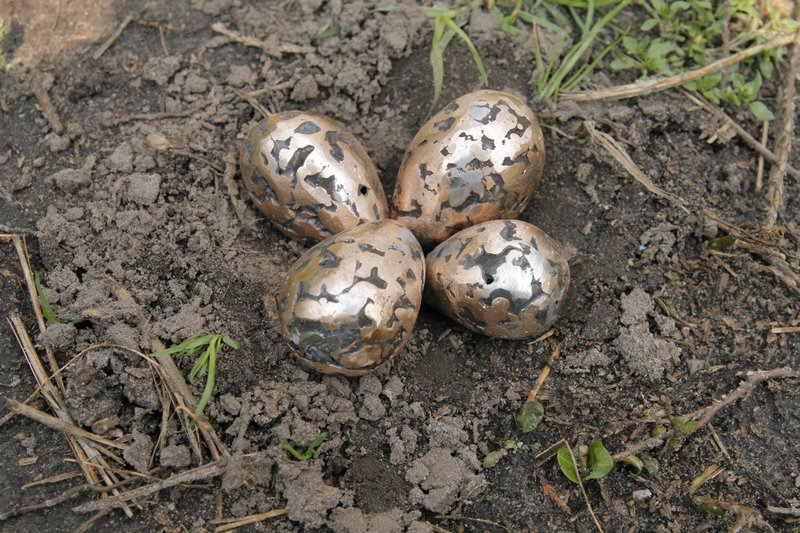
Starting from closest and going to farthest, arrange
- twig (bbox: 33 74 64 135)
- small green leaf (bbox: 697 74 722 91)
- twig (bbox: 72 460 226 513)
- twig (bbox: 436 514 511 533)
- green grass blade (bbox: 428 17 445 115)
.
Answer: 1. twig (bbox: 72 460 226 513)
2. twig (bbox: 436 514 511 533)
3. twig (bbox: 33 74 64 135)
4. green grass blade (bbox: 428 17 445 115)
5. small green leaf (bbox: 697 74 722 91)

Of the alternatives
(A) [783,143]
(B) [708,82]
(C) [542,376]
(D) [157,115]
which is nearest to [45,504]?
(D) [157,115]

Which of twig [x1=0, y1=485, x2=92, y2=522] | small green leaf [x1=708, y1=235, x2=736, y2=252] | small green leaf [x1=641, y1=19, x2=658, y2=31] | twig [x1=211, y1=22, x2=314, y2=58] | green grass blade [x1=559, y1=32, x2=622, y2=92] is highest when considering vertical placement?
twig [x1=211, y1=22, x2=314, y2=58]

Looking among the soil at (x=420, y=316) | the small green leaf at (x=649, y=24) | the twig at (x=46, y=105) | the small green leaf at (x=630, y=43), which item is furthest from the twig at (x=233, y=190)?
the small green leaf at (x=649, y=24)

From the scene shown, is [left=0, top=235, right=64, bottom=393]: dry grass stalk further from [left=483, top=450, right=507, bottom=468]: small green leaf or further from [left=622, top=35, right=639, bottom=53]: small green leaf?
[left=622, top=35, right=639, bottom=53]: small green leaf

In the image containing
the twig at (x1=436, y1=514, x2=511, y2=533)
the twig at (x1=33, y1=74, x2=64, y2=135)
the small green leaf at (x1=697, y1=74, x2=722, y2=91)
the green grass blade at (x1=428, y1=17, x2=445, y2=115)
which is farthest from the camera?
the small green leaf at (x1=697, y1=74, x2=722, y2=91)

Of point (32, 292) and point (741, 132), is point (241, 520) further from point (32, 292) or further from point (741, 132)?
point (741, 132)

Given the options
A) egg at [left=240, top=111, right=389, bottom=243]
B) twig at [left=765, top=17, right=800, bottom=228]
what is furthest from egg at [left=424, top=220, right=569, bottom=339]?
twig at [left=765, top=17, right=800, bottom=228]
